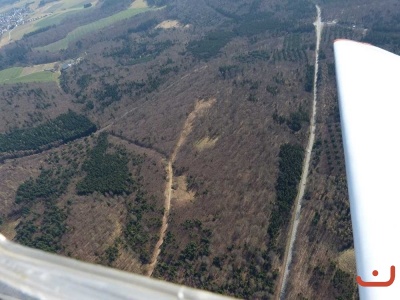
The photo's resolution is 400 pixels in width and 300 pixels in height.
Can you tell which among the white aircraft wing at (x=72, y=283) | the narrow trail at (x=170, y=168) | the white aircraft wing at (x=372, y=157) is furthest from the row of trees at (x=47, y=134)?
the white aircraft wing at (x=372, y=157)

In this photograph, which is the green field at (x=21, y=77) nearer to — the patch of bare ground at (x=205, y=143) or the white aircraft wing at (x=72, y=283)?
the patch of bare ground at (x=205, y=143)

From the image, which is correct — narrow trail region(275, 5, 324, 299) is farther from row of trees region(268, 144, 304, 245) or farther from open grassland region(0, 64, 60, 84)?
open grassland region(0, 64, 60, 84)

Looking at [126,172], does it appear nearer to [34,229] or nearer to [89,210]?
[89,210]

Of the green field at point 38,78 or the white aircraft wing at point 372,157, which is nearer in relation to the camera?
the white aircraft wing at point 372,157

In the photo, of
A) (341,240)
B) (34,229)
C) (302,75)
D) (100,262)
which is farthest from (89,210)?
(302,75)

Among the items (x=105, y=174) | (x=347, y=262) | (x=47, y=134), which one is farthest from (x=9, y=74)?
(x=347, y=262)

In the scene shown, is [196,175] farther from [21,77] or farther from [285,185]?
[21,77]
